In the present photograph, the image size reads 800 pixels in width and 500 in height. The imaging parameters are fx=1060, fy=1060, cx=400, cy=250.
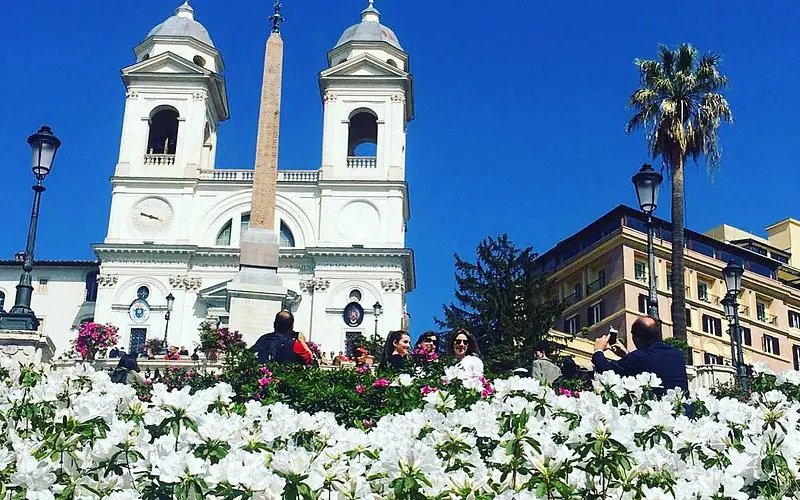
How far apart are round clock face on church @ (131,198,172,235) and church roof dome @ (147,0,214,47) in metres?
11.1

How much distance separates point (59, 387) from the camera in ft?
27.0

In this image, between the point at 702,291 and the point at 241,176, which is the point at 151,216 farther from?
the point at 702,291

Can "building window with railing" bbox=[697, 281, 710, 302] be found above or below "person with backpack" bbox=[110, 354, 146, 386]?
above

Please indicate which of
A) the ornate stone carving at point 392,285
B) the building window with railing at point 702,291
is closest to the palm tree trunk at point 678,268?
the ornate stone carving at point 392,285

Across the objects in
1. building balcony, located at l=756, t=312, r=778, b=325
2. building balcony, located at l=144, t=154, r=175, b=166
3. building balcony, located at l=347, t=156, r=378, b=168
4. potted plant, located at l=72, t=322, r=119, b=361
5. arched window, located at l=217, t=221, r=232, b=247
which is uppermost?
building balcony, located at l=347, t=156, r=378, b=168

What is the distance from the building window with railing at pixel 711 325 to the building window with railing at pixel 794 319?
7.31 metres

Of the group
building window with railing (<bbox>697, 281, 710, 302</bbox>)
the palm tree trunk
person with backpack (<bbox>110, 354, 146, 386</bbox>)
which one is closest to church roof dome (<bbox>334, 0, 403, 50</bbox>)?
building window with railing (<bbox>697, 281, 710, 302</bbox>)

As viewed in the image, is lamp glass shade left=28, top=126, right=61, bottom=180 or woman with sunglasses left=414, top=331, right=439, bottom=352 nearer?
woman with sunglasses left=414, top=331, right=439, bottom=352

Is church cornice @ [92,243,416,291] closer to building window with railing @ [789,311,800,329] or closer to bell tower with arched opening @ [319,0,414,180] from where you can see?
bell tower with arched opening @ [319,0,414,180]

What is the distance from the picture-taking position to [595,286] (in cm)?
6450

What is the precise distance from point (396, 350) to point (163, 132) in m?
53.2

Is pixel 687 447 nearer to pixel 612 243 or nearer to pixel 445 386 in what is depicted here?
pixel 445 386

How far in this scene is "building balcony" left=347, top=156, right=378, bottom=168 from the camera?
6175 cm

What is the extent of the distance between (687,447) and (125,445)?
10.7ft
